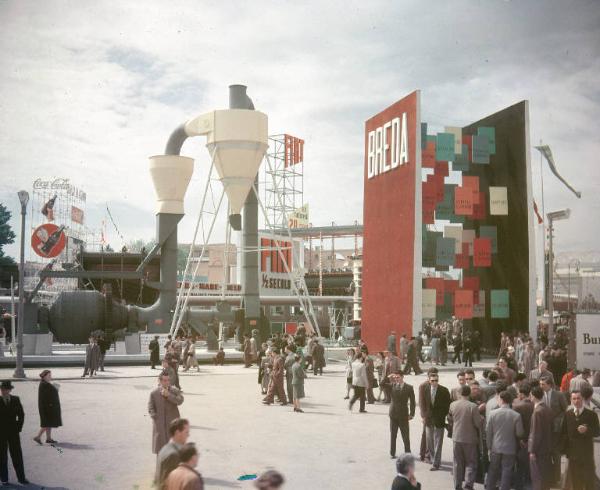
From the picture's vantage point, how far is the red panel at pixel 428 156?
112ft

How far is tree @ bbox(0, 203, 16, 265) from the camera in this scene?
65.4m

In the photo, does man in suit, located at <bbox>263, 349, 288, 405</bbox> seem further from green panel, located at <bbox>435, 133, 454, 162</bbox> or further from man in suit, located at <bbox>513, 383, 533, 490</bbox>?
green panel, located at <bbox>435, 133, 454, 162</bbox>

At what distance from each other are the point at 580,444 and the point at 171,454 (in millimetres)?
6055

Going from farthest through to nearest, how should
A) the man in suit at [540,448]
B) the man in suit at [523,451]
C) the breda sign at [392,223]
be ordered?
the breda sign at [392,223], the man in suit at [523,451], the man in suit at [540,448]

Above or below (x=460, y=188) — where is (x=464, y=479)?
below

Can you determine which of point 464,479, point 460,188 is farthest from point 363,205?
point 464,479

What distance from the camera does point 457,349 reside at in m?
31.8

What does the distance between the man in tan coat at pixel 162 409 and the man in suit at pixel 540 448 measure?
5.38 metres

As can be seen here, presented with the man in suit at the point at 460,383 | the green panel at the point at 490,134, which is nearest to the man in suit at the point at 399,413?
the man in suit at the point at 460,383

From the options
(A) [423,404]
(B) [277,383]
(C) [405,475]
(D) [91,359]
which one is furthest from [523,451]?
(D) [91,359]

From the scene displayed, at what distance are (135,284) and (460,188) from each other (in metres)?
34.8

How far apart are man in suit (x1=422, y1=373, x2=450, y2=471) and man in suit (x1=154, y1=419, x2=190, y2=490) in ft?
→ 18.3

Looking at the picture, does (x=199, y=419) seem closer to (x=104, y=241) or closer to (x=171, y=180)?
(x=171, y=180)

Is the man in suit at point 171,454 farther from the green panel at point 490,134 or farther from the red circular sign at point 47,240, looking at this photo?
the red circular sign at point 47,240
